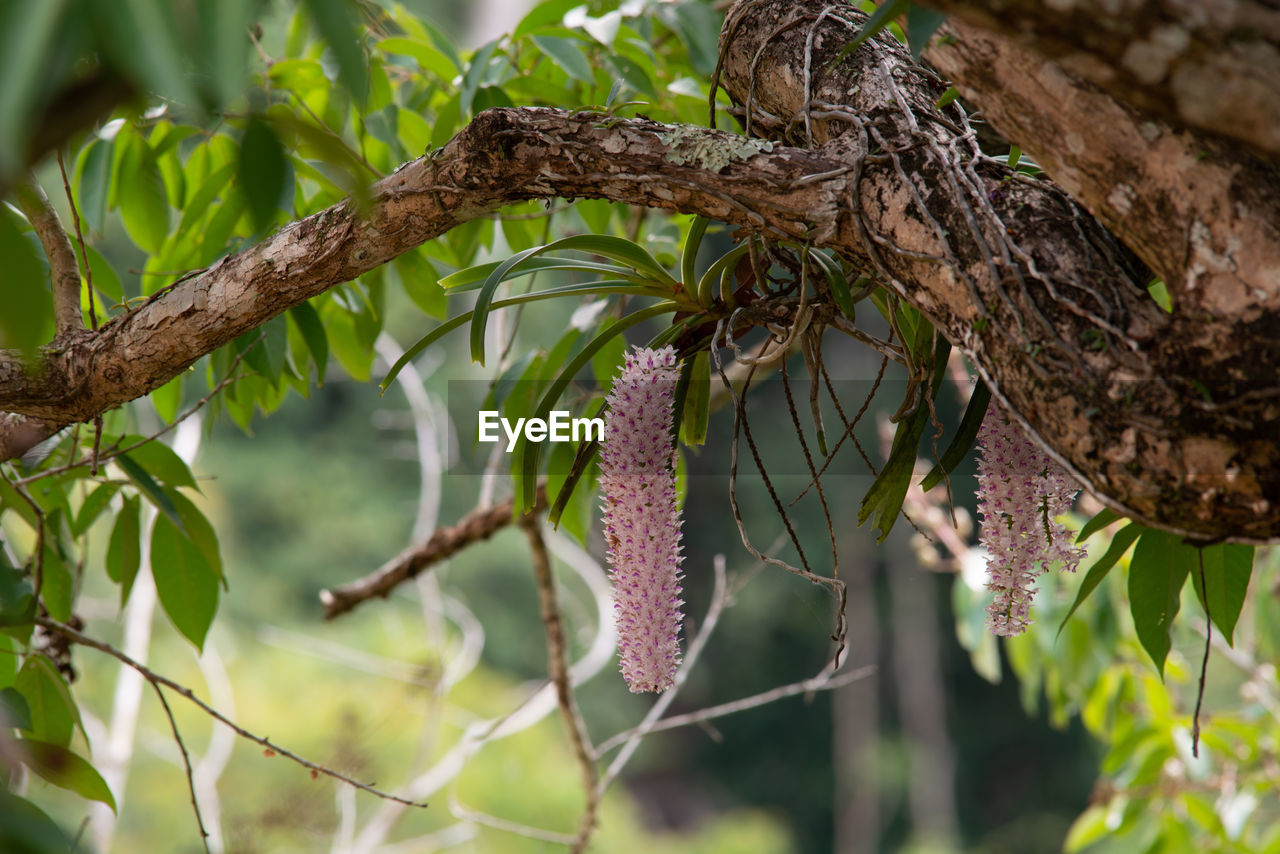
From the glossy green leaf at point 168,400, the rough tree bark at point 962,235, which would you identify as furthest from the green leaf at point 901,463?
the glossy green leaf at point 168,400

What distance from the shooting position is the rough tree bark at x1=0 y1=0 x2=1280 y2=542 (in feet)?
1.39

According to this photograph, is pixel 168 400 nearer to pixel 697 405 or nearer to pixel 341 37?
pixel 697 405

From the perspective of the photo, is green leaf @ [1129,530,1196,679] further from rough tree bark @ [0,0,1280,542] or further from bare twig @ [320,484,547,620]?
bare twig @ [320,484,547,620]

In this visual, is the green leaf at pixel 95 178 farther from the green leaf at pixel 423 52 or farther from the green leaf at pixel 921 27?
the green leaf at pixel 921 27

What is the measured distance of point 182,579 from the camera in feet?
2.94

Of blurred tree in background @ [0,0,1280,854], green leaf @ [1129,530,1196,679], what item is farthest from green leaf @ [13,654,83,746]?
green leaf @ [1129,530,1196,679]

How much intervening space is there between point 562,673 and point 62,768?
2.59 ft

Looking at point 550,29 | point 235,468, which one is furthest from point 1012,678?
point 550,29

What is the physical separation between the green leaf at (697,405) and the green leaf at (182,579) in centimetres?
49

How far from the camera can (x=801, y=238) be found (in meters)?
0.57

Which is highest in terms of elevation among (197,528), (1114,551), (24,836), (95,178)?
(95,178)

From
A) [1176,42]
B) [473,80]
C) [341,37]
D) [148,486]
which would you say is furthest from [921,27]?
[148,486]

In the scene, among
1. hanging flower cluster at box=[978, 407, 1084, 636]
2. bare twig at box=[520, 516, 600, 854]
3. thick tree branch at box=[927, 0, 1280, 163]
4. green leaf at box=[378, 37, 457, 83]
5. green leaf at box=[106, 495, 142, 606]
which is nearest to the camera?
thick tree branch at box=[927, 0, 1280, 163]

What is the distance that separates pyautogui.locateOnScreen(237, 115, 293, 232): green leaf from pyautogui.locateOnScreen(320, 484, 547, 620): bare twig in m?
1.00
